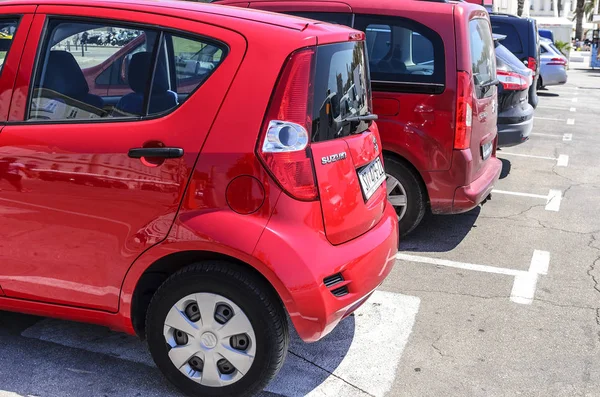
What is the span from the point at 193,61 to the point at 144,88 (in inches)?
10.4

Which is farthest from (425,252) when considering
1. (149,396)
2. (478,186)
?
(149,396)

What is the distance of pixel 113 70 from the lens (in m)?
3.34

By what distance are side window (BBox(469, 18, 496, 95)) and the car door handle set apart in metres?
2.96

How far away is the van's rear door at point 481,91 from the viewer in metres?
5.39

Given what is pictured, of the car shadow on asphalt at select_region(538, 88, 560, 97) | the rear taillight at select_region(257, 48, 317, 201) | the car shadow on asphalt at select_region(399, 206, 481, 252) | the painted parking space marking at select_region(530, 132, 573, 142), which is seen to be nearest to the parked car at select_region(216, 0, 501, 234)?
the car shadow on asphalt at select_region(399, 206, 481, 252)

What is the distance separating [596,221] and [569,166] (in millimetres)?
2692

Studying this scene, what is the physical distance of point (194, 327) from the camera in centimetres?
321

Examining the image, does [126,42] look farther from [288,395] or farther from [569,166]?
[569,166]

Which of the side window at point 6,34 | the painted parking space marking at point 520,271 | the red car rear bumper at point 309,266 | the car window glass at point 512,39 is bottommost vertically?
the car window glass at point 512,39

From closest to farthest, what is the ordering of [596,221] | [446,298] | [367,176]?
[367,176]
[446,298]
[596,221]

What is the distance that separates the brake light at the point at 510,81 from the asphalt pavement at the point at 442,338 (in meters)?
1.89

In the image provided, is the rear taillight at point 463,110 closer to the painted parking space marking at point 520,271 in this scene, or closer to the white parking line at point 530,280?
the painted parking space marking at point 520,271

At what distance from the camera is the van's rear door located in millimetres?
5395

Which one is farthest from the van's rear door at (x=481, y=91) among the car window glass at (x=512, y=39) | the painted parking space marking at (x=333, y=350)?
the car window glass at (x=512, y=39)
